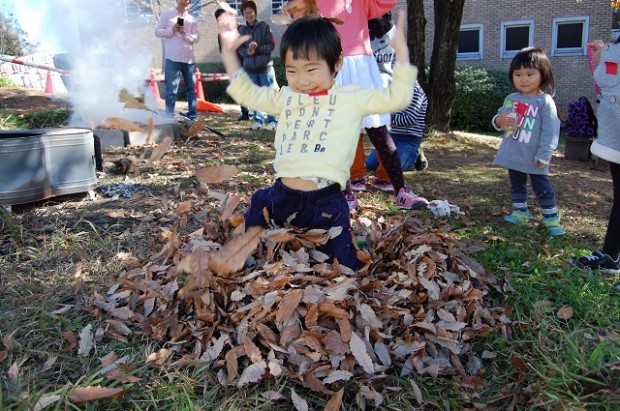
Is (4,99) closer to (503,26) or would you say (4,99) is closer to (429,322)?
(429,322)

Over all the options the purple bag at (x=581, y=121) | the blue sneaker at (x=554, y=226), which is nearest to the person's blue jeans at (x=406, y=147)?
the blue sneaker at (x=554, y=226)

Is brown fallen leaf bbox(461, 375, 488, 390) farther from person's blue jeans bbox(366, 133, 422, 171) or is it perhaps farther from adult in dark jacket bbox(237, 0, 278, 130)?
adult in dark jacket bbox(237, 0, 278, 130)

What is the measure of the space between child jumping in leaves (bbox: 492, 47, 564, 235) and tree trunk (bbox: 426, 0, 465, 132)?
4.26m

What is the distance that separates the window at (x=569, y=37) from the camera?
742 inches

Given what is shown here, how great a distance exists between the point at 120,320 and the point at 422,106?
3.33 meters

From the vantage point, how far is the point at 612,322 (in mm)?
2516

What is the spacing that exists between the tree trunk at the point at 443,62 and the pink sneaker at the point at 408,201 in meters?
4.32

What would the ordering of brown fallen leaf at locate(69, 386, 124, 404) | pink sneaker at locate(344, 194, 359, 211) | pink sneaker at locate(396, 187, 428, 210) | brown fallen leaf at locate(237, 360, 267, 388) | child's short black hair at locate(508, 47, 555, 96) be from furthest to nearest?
pink sneaker at locate(396, 187, 428, 210), pink sneaker at locate(344, 194, 359, 211), child's short black hair at locate(508, 47, 555, 96), brown fallen leaf at locate(237, 360, 267, 388), brown fallen leaf at locate(69, 386, 124, 404)

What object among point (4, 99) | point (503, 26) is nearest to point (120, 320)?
point (4, 99)

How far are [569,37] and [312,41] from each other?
785 inches

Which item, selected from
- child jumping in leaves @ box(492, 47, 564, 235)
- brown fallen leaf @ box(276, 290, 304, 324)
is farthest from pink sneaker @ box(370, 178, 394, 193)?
brown fallen leaf @ box(276, 290, 304, 324)

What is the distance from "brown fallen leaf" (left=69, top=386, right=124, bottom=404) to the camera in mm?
1882

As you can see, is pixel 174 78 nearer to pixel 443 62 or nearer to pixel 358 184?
pixel 443 62

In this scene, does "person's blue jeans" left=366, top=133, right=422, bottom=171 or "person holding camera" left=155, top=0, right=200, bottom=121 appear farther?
"person holding camera" left=155, top=0, right=200, bottom=121
